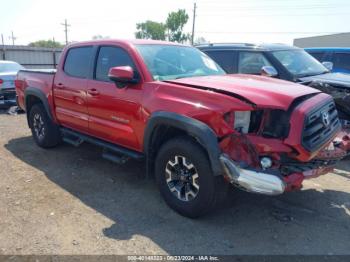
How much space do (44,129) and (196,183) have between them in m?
3.82

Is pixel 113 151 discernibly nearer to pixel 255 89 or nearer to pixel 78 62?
pixel 78 62

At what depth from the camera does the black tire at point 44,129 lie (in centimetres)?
630

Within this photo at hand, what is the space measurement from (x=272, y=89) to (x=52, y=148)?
14.7 ft

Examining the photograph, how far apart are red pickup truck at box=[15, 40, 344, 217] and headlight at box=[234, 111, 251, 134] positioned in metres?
0.01

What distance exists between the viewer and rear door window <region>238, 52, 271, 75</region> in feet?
22.5

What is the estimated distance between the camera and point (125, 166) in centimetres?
557

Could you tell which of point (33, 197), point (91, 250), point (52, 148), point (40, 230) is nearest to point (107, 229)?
point (91, 250)

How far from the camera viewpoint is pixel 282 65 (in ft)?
21.7

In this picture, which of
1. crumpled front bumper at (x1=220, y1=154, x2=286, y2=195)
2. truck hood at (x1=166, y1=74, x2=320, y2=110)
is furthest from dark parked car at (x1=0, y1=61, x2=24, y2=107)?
crumpled front bumper at (x1=220, y1=154, x2=286, y2=195)

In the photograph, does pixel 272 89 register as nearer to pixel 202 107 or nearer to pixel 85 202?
pixel 202 107

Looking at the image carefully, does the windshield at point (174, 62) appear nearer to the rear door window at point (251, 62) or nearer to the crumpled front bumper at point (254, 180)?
the crumpled front bumper at point (254, 180)

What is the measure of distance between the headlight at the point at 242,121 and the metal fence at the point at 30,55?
20.6m

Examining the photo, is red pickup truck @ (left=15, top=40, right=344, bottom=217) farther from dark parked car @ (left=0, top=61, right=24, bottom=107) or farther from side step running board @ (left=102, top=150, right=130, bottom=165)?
dark parked car @ (left=0, top=61, right=24, bottom=107)

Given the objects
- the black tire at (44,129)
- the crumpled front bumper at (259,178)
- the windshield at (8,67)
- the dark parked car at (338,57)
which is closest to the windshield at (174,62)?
the crumpled front bumper at (259,178)
